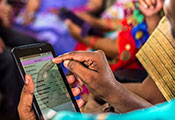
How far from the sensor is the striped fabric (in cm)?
67

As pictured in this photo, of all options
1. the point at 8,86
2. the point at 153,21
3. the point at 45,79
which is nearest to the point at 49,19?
the point at 8,86

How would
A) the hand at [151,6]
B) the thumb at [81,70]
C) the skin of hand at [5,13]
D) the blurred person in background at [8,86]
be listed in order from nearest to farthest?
the thumb at [81,70] → the hand at [151,6] → the blurred person in background at [8,86] → the skin of hand at [5,13]

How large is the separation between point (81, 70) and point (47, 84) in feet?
0.38

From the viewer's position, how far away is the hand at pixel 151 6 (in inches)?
35.9

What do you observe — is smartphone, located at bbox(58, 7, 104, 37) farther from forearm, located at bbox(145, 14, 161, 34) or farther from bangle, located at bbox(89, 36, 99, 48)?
forearm, located at bbox(145, 14, 161, 34)

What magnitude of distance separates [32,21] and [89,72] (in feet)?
4.95

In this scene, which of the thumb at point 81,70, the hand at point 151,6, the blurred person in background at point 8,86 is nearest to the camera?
the thumb at point 81,70

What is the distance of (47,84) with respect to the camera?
2.17 ft

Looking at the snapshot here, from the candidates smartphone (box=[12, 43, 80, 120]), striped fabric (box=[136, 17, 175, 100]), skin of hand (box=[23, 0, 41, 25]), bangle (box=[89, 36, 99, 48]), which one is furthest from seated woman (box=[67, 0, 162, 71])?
skin of hand (box=[23, 0, 41, 25])

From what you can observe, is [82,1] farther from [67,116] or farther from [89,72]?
[67,116]

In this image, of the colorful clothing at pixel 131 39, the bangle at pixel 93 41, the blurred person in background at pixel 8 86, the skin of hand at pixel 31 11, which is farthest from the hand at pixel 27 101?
the skin of hand at pixel 31 11

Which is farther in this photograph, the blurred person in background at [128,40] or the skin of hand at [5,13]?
the skin of hand at [5,13]

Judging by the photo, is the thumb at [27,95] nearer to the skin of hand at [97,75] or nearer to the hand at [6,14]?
the skin of hand at [97,75]

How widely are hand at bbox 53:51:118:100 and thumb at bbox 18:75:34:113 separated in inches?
3.2
